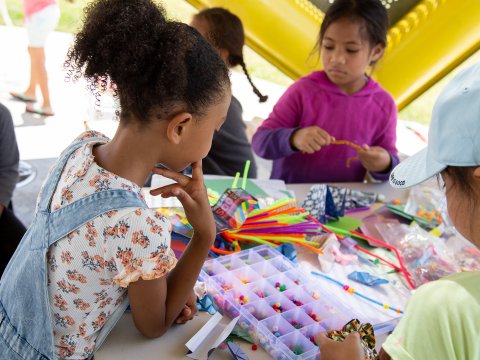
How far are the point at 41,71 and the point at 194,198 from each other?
2.98m

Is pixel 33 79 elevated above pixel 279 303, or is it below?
below

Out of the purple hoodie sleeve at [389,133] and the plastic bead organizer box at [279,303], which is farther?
the purple hoodie sleeve at [389,133]

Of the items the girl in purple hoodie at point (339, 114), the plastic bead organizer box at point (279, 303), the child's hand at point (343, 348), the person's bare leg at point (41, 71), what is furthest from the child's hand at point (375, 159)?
the person's bare leg at point (41, 71)

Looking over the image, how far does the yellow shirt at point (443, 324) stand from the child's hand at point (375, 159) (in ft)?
3.08

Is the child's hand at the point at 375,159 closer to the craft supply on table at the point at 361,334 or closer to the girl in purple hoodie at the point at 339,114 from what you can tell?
the girl in purple hoodie at the point at 339,114

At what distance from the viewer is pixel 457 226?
69 centimetres

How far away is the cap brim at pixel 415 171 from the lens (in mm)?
683

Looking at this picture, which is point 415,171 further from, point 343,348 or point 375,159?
point 375,159

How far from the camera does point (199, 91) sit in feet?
2.77

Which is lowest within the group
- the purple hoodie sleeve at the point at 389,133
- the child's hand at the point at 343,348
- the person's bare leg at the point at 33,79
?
the person's bare leg at the point at 33,79

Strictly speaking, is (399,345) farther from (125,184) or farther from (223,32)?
(223,32)

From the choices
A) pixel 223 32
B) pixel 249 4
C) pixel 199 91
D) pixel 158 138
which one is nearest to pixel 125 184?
pixel 158 138

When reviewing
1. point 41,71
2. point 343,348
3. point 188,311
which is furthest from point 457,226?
point 41,71

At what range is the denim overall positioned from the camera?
797 mm
